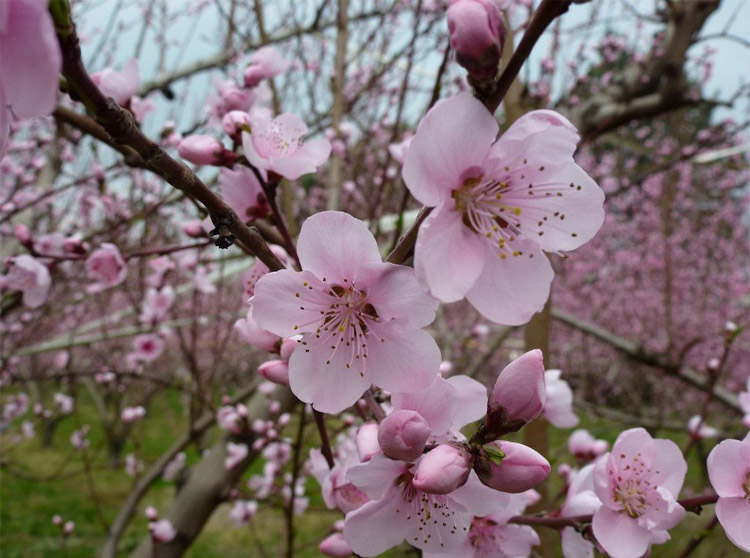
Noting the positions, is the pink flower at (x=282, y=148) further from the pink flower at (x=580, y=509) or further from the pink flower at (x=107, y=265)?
the pink flower at (x=107, y=265)

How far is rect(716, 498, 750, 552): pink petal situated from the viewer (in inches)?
31.0

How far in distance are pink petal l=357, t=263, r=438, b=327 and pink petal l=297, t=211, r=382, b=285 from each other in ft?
0.08

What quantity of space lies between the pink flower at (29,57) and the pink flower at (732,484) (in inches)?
36.6

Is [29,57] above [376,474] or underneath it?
above

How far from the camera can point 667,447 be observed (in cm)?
92

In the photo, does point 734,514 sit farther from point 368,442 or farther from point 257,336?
point 257,336

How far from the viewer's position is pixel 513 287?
0.67m

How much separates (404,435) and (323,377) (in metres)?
0.15

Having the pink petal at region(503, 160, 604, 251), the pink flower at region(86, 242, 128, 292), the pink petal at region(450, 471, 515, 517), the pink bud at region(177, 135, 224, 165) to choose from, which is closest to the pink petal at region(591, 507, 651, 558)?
the pink petal at region(450, 471, 515, 517)

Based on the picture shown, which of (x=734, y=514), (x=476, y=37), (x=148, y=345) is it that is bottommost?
(x=734, y=514)

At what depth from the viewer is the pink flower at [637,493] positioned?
81 centimetres

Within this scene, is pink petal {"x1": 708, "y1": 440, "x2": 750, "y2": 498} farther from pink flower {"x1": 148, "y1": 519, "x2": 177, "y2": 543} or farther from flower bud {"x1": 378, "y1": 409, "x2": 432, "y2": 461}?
pink flower {"x1": 148, "y1": 519, "x2": 177, "y2": 543}

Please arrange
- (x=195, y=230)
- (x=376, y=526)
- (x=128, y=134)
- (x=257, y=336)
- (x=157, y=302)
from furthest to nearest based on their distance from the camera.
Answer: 1. (x=157, y=302)
2. (x=195, y=230)
3. (x=257, y=336)
4. (x=376, y=526)
5. (x=128, y=134)

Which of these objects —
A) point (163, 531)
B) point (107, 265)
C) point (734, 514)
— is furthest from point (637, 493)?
point (163, 531)
